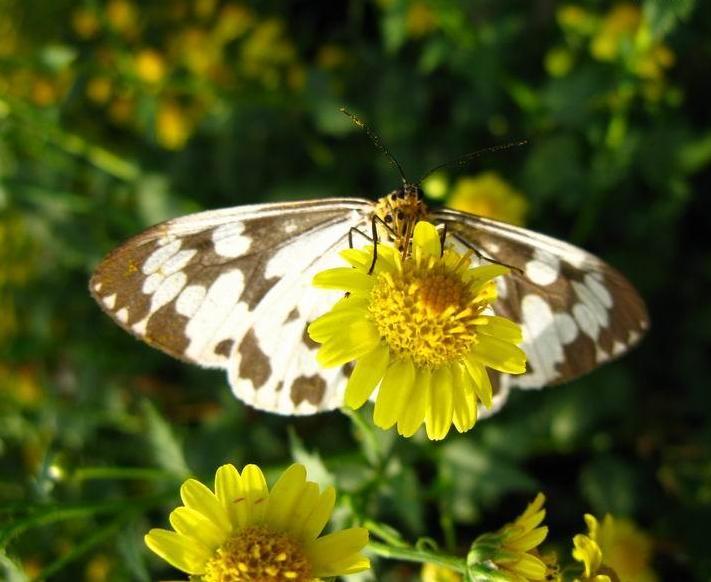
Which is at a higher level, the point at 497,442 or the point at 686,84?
the point at 686,84

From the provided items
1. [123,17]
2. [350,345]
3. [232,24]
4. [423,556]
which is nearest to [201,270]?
[350,345]

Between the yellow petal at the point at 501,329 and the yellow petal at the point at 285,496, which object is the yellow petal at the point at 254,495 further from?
the yellow petal at the point at 501,329

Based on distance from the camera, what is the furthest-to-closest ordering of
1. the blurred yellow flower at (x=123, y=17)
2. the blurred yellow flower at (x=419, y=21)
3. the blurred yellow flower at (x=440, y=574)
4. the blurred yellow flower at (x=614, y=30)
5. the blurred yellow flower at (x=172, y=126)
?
the blurred yellow flower at (x=123, y=17) → the blurred yellow flower at (x=172, y=126) → the blurred yellow flower at (x=419, y=21) → the blurred yellow flower at (x=614, y=30) → the blurred yellow flower at (x=440, y=574)

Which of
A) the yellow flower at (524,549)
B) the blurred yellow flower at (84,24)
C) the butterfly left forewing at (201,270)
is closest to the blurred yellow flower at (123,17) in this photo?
the blurred yellow flower at (84,24)

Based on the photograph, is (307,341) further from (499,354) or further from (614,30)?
(614,30)

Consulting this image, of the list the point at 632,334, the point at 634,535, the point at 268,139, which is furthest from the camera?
the point at 268,139

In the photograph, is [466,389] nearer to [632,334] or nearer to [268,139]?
[632,334]

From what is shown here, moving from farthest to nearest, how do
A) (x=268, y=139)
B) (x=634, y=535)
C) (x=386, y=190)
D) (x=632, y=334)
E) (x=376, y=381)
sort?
1. (x=268, y=139)
2. (x=386, y=190)
3. (x=634, y=535)
4. (x=632, y=334)
5. (x=376, y=381)

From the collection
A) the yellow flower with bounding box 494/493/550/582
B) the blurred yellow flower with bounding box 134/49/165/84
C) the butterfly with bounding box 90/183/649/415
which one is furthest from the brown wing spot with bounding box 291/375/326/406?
the blurred yellow flower with bounding box 134/49/165/84

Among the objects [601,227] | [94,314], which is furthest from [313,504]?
[94,314]
